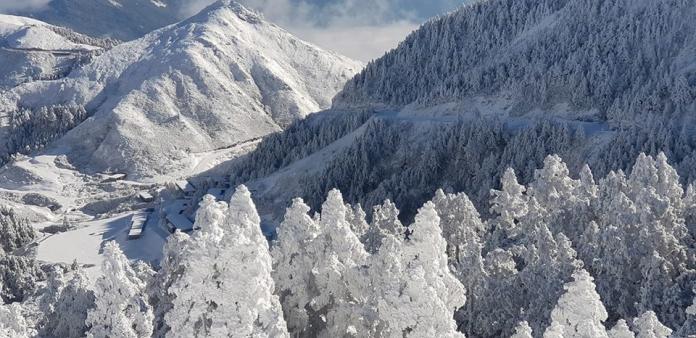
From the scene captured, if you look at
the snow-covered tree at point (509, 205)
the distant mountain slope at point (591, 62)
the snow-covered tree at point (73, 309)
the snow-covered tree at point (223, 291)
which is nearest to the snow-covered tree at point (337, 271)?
the snow-covered tree at point (223, 291)

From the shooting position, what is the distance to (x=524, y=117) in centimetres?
14575

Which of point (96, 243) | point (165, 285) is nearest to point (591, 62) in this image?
point (96, 243)

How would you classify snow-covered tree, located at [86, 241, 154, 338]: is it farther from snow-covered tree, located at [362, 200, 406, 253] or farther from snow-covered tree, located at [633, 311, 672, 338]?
snow-covered tree, located at [362, 200, 406, 253]

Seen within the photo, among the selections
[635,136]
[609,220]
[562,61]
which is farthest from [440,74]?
[609,220]

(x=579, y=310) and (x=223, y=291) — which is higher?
(x=579, y=310)

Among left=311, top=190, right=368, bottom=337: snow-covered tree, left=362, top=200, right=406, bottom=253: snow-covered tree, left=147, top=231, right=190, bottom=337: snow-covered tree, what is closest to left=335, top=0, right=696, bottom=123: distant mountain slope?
left=362, top=200, right=406, bottom=253: snow-covered tree

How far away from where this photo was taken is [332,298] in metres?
36.4

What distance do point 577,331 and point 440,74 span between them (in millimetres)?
175318

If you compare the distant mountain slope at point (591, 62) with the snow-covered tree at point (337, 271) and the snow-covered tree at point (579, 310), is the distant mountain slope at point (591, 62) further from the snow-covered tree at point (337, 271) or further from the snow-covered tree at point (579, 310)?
the snow-covered tree at point (579, 310)

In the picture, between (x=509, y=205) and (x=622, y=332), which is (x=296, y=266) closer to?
(x=622, y=332)

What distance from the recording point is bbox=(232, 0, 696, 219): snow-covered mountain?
4715 inches

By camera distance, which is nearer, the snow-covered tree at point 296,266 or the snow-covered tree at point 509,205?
the snow-covered tree at point 296,266

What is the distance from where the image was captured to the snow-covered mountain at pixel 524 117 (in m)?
120

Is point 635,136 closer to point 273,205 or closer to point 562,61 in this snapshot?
point 562,61
